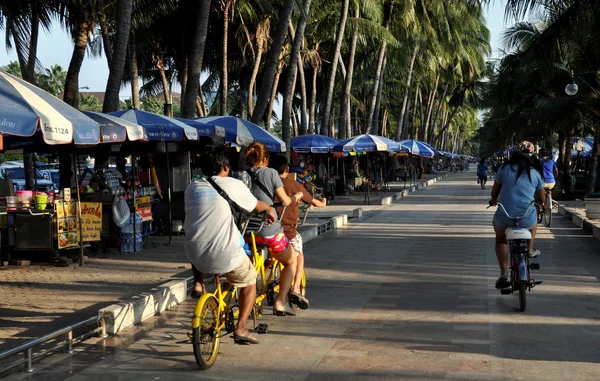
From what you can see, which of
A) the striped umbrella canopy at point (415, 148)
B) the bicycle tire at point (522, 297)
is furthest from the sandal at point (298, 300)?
the striped umbrella canopy at point (415, 148)

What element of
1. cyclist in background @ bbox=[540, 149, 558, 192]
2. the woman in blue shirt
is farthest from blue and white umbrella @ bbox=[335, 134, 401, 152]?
the woman in blue shirt

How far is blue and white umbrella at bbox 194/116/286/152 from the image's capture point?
15891mm

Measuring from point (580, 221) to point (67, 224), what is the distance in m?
12.6

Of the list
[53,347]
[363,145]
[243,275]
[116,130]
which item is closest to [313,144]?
[363,145]

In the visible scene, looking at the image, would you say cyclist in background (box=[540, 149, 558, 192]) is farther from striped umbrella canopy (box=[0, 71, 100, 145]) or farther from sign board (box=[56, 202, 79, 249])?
striped umbrella canopy (box=[0, 71, 100, 145])

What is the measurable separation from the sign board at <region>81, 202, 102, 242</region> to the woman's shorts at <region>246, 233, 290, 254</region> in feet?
18.8

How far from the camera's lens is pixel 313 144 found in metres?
26.7

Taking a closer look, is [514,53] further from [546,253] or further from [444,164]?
[444,164]

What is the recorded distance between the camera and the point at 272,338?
713cm

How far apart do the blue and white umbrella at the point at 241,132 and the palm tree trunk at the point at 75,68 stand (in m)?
2.76

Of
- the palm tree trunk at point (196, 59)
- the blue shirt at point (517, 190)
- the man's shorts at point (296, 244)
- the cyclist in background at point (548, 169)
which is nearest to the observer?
the man's shorts at point (296, 244)

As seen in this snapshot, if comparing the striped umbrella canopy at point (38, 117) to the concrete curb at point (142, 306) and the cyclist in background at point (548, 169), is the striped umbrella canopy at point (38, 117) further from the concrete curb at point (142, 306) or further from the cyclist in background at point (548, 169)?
the cyclist in background at point (548, 169)

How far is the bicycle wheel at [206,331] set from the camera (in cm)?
580

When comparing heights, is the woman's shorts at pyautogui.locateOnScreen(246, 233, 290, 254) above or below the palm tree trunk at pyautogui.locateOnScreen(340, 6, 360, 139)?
below
